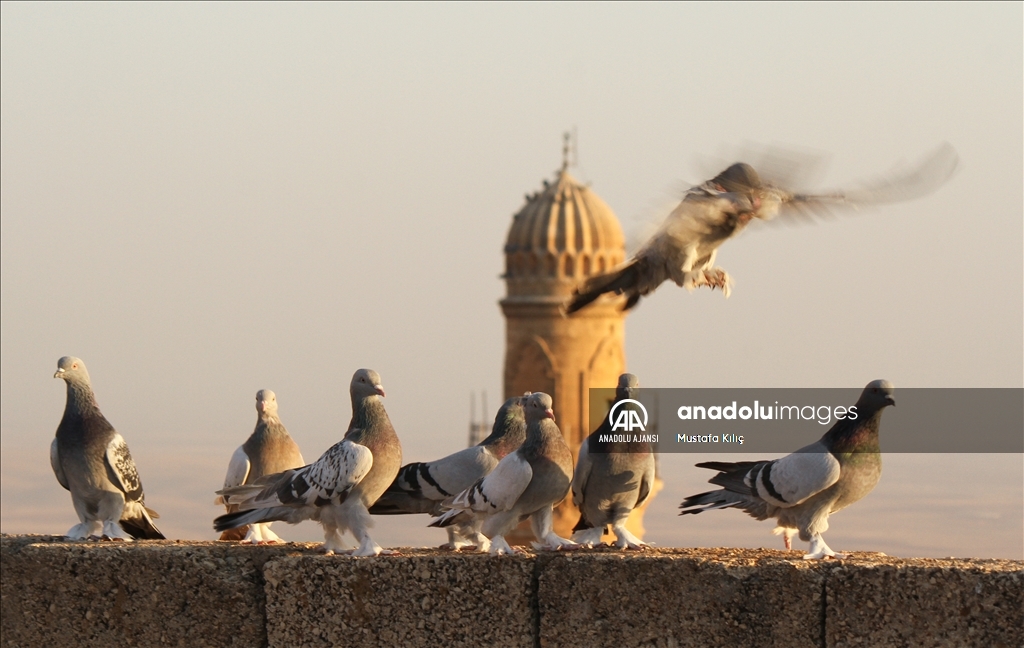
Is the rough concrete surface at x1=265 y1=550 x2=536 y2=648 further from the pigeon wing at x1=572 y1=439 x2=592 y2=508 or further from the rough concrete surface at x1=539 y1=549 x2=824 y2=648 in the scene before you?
the pigeon wing at x1=572 y1=439 x2=592 y2=508

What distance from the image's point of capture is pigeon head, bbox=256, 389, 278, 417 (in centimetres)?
955

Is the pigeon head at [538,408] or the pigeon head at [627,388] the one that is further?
the pigeon head at [627,388]

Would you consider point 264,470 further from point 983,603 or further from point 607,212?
point 607,212

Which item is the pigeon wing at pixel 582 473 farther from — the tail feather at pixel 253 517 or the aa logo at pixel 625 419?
the tail feather at pixel 253 517

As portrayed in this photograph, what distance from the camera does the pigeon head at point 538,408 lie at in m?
8.21

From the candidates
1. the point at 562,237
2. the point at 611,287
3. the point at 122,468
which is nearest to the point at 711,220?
the point at 611,287

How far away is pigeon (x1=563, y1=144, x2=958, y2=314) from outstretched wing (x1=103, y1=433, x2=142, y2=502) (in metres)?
2.94

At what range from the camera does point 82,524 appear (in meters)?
9.47

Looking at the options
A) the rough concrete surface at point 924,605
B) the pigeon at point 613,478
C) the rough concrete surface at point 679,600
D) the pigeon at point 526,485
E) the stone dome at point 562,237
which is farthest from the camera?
the stone dome at point 562,237

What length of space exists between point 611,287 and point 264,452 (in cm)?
248

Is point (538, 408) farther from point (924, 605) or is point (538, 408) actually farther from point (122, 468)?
point (122, 468)

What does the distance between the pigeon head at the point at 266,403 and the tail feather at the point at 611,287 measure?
A: 1.96 metres

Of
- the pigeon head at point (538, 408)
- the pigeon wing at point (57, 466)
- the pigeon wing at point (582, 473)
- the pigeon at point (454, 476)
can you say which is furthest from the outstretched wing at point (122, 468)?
the pigeon wing at point (582, 473)

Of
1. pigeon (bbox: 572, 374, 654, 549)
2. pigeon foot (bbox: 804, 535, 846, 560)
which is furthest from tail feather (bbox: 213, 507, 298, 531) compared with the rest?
pigeon foot (bbox: 804, 535, 846, 560)
